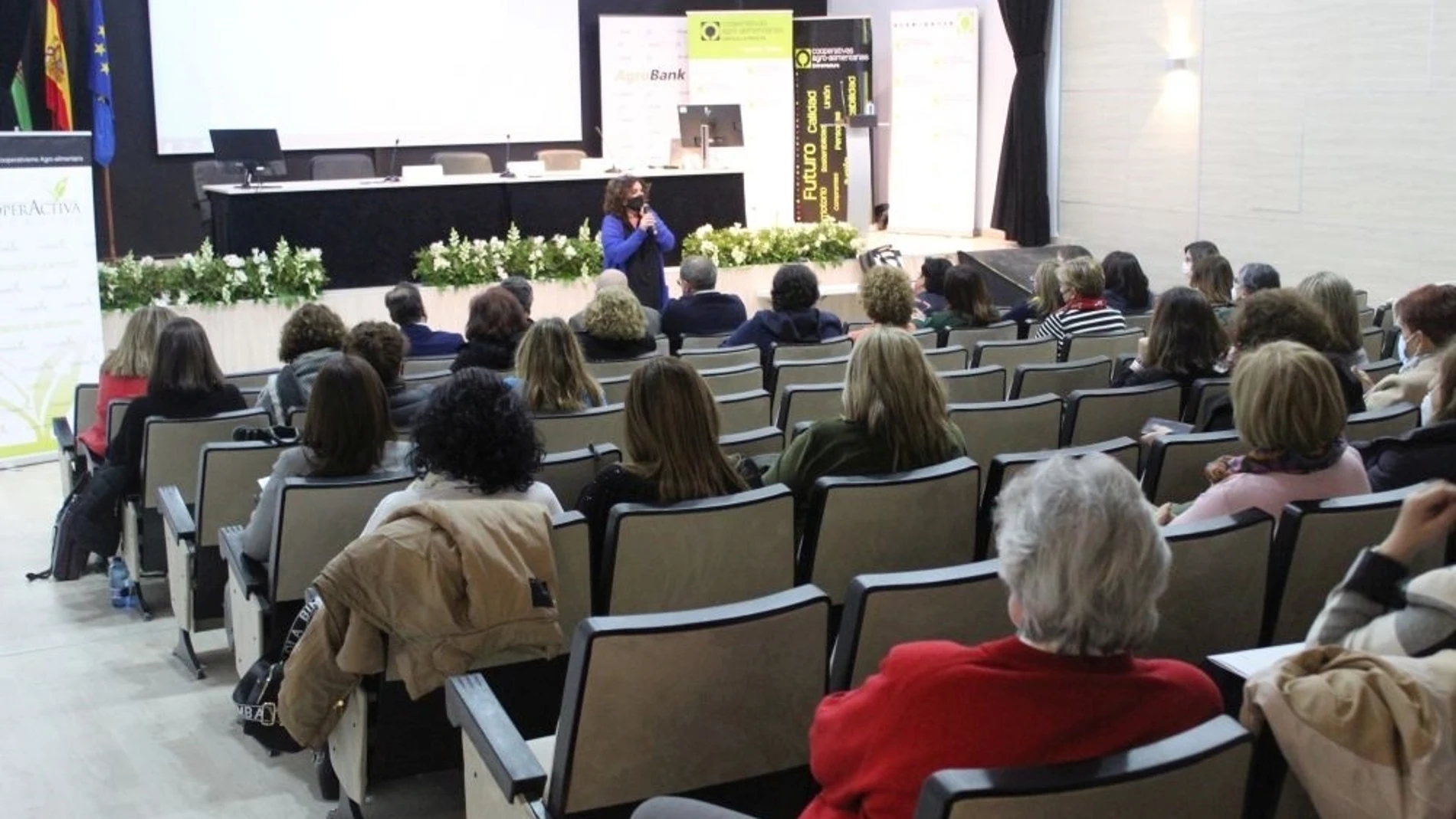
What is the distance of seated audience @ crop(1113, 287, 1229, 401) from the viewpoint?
4.60m

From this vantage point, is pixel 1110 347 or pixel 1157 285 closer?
pixel 1110 347

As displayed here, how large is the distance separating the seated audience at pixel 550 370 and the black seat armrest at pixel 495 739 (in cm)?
182

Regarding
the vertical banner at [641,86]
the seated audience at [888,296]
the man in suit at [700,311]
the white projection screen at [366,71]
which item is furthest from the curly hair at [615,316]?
the vertical banner at [641,86]

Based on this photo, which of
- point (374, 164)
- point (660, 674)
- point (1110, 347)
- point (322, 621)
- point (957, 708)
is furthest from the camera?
point (374, 164)

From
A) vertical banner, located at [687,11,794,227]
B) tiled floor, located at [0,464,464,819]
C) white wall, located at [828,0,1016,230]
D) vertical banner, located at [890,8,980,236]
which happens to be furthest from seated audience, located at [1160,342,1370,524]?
vertical banner, located at [687,11,794,227]

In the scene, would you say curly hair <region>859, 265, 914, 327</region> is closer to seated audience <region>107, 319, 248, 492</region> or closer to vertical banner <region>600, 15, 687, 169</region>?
seated audience <region>107, 319, 248, 492</region>

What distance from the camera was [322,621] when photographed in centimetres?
282

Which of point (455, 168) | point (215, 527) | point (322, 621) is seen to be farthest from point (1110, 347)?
point (455, 168)

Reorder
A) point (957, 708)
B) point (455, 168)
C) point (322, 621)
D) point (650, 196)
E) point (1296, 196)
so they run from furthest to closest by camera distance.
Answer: point (455, 168) < point (650, 196) < point (1296, 196) < point (322, 621) < point (957, 708)

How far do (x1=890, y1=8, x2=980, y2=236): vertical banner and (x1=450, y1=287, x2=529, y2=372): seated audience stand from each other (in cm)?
777

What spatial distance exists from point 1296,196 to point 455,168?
619cm

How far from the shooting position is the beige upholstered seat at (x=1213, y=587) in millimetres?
2605

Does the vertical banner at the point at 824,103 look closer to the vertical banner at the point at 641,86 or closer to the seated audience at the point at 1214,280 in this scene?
the vertical banner at the point at 641,86

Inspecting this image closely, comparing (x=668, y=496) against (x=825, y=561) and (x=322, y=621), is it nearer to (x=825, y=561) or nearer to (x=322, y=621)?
(x=825, y=561)
